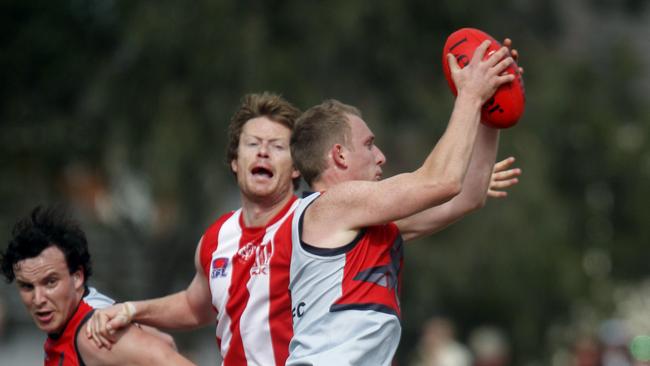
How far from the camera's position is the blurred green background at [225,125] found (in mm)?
18438

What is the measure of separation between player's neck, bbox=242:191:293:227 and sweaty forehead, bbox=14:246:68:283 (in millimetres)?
976

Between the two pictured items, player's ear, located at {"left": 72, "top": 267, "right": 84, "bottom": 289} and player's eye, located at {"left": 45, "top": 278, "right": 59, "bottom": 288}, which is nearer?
player's eye, located at {"left": 45, "top": 278, "right": 59, "bottom": 288}

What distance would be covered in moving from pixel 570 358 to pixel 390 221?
53.4 feet

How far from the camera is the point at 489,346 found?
707 inches

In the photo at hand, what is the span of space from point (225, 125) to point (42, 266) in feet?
38.4

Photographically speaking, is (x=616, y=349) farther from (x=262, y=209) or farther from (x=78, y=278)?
(x=78, y=278)

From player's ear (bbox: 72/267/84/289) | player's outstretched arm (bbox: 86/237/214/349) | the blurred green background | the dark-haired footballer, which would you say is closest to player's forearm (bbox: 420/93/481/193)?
the dark-haired footballer

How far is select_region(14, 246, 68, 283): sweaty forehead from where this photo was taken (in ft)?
22.3

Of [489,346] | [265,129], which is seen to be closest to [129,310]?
[265,129]

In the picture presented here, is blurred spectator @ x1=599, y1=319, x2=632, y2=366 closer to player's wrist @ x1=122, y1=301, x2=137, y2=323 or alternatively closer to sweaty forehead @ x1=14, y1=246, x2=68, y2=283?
player's wrist @ x1=122, y1=301, x2=137, y2=323

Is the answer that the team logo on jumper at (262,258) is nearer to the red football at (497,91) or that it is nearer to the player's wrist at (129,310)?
the player's wrist at (129,310)

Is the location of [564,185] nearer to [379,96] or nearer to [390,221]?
[379,96]

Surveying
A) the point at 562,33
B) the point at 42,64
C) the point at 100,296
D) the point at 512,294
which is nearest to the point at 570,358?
the point at 512,294

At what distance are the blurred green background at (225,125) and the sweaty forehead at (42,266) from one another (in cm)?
1118
